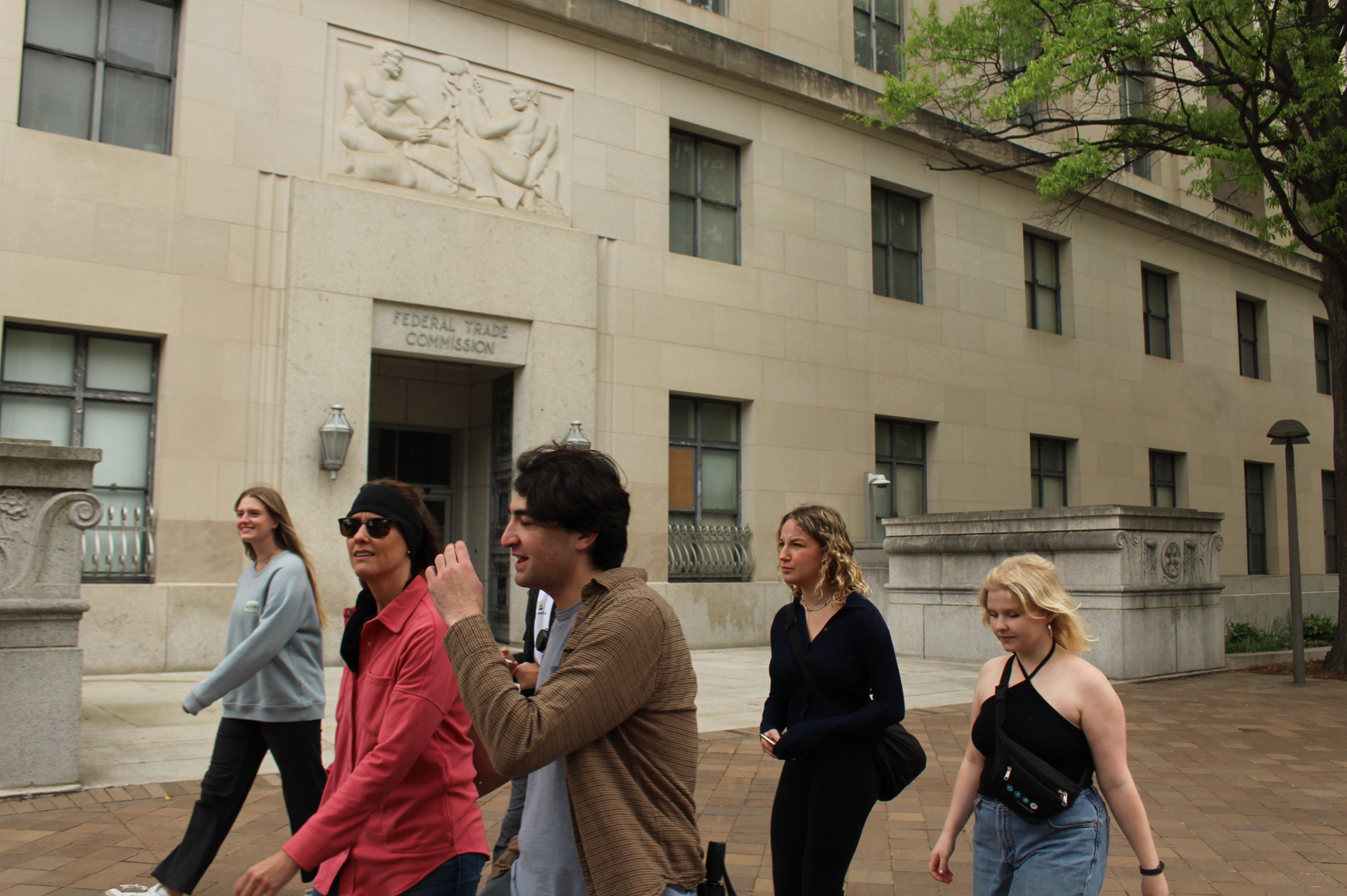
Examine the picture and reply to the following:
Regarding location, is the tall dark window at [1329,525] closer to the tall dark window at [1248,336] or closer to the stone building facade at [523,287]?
the tall dark window at [1248,336]

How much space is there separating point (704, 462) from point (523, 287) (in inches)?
164

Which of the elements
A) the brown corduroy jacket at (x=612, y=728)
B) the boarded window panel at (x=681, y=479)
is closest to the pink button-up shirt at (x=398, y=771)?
the brown corduroy jacket at (x=612, y=728)

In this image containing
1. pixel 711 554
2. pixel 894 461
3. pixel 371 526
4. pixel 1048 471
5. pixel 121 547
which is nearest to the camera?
pixel 371 526

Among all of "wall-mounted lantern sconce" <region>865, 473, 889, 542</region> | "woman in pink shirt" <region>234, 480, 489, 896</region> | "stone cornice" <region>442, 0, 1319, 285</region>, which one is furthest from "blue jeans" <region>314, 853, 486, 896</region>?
"wall-mounted lantern sconce" <region>865, 473, 889, 542</region>

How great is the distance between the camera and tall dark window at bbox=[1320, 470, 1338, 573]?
27.9 metres

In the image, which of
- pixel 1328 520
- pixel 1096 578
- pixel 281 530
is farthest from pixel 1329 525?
pixel 281 530

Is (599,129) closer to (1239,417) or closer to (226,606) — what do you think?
(226,606)

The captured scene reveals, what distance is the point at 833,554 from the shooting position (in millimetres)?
4113

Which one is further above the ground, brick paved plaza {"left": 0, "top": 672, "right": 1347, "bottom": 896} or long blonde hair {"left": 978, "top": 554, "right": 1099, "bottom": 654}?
long blonde hair {"left": 978, "top": 554, "right": 1099, "bottom": 654}

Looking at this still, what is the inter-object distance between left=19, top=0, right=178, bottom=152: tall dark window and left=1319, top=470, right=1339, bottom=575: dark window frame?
28.6m

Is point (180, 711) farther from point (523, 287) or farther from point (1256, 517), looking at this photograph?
point (1256, 517)

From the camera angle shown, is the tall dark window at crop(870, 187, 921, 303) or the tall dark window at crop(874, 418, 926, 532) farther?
the tall dark window at crop(870, 187, 921, 303)

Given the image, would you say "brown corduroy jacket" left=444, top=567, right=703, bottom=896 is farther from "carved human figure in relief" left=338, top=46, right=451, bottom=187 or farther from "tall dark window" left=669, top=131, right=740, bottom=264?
"tall dark window" left=669, top=131, right=740, bottom=264

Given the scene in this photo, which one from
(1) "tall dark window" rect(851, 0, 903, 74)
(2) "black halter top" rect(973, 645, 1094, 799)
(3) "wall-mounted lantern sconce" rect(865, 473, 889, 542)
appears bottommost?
(2) "black halter top" rect(973, 645, 1094, 799)
